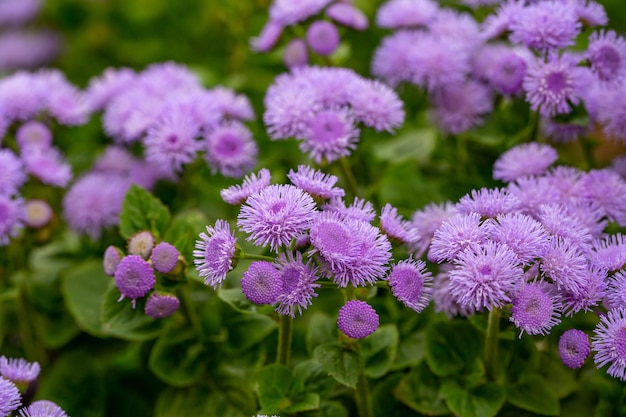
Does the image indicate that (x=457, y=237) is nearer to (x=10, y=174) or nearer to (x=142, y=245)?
(x=142, y=245)

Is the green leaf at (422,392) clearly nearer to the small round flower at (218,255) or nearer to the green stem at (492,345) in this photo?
the green stem at (492,345)

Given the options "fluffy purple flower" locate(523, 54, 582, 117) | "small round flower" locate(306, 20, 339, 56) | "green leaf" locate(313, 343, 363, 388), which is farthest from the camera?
"small round flower" locate(306, 20, 339, 56)

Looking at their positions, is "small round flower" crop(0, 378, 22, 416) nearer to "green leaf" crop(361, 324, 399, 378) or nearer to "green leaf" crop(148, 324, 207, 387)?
"green leaf" crop(148, 324, 207, 387)

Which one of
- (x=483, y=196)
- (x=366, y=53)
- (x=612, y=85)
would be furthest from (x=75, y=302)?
(x=366, y=53)

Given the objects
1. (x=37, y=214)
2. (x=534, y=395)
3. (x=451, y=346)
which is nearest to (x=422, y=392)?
(x=451, y=346)

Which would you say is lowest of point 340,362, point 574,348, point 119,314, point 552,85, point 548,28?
point 119,314

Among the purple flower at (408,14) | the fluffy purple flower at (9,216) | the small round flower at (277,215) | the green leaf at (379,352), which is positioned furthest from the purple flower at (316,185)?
the purple flower at (408,14)

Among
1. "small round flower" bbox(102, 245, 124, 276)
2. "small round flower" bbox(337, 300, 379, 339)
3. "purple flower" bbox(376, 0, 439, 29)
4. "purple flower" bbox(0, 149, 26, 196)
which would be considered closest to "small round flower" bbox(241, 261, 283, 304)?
"small round flower" bbox(337, 300, 379, 339)
